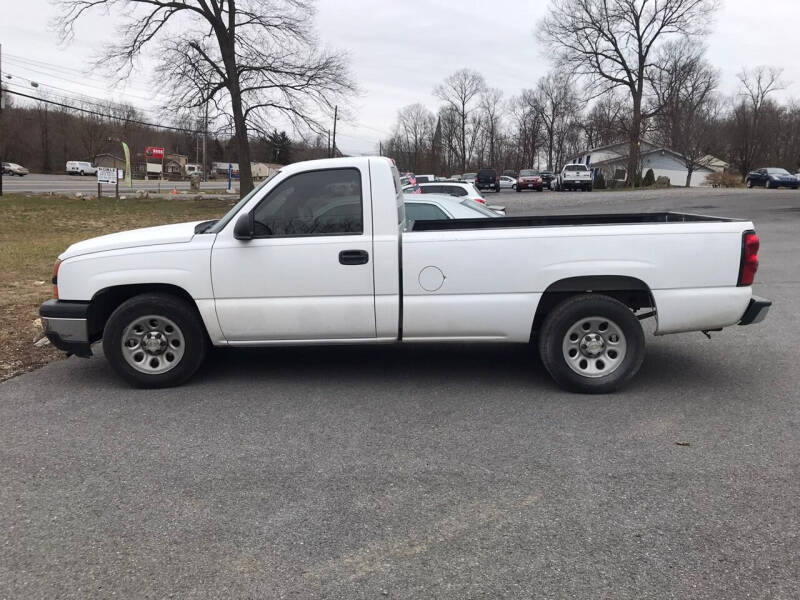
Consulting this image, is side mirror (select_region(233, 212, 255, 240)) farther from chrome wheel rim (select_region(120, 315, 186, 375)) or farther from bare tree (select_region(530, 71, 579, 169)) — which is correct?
bare tree (select_region(530, 71, 579, 169))

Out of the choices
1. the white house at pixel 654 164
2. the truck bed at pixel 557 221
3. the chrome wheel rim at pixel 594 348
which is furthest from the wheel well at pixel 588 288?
the white house at pixel 654 164

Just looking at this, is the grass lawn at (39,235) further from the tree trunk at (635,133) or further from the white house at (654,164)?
the white house at (654,164)

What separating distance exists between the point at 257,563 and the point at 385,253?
2.76m

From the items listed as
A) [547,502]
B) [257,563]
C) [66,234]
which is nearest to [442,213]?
[547,502]

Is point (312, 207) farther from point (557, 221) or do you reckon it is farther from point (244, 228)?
point (557, 221)

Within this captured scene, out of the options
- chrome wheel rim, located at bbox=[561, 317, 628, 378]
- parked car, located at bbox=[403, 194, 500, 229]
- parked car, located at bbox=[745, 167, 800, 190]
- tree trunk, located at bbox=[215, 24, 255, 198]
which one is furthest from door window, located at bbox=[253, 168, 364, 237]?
parked car, located at bbox=[745, 167, 800, 190]

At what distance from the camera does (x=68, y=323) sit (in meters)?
5.36

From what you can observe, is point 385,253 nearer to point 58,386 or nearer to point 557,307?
point 557,307

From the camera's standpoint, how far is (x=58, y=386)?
565cm

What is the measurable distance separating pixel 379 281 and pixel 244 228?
3.69 feet

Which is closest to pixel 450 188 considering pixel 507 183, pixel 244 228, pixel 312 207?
pixel 312 207

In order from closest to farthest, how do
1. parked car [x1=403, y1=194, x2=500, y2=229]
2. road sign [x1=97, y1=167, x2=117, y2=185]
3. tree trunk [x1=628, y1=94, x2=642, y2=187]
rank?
1. parked car [x1=403, y1=194, x2=500, y2=229]
2. road sign [x1=97, y1=167, x2=117, y2=185]
3. tree trunk [x1=628, y1=94, x2=642, y2=187]

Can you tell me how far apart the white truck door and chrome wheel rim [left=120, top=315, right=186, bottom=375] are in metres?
0.46

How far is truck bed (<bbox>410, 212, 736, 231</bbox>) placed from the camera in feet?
19.0
